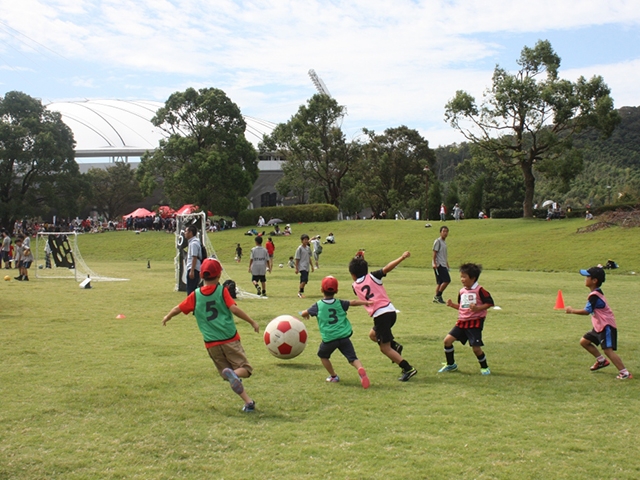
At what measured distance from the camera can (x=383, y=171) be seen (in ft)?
257

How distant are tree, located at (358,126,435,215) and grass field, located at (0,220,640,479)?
204 ft

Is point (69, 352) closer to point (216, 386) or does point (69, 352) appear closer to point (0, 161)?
point (216, 386)

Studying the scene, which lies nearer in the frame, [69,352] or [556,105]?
[69,352]

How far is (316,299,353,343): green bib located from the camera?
7555 millimetres

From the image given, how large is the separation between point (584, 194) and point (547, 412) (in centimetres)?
8562

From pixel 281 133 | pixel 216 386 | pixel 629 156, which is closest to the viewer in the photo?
pixel 216 386

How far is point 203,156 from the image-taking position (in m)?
55.1

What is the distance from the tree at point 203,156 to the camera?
5484 centimetres

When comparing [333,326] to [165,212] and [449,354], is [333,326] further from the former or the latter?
[165,212]

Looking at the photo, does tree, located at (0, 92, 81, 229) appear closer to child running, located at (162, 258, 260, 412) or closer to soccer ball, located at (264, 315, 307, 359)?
soccer ball, located at (264, 315, 307, 359)

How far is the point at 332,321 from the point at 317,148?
57.6m

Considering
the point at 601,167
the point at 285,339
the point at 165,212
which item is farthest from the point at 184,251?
the point at 601,167

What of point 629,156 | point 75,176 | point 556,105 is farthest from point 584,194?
point 75,176

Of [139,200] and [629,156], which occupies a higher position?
[629,156]
